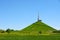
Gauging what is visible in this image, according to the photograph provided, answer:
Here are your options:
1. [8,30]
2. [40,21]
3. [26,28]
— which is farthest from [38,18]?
[8,30]

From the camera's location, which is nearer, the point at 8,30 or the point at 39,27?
the point at 8,30

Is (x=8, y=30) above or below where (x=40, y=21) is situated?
below

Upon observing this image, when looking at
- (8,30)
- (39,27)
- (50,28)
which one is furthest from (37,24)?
(8,30)

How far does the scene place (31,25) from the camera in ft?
405

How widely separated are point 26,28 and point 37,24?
26.3 ft

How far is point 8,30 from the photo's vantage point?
85.9 metres

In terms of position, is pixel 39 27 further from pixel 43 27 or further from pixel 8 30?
pixel 8 30

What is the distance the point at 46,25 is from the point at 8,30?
39.5 metres

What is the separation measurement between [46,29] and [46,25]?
15.0ft

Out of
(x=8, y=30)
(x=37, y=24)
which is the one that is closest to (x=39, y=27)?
(x=37, y=24)

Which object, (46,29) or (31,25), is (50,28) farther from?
(31,25)

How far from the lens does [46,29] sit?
382ft

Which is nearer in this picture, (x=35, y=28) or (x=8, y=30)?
(x=8, y=30)

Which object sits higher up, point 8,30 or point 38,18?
point 38,18
